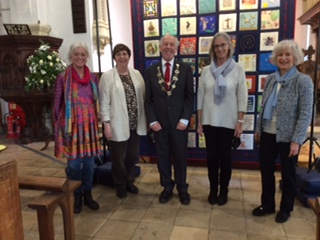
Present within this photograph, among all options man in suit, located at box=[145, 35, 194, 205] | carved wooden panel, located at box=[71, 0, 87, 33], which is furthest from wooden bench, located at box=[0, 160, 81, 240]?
carved wooden panel, located at box=[71, 0, 87, 33]

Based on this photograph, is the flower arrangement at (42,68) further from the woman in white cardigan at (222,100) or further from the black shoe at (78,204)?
the woman in white cardigan at (222,100)

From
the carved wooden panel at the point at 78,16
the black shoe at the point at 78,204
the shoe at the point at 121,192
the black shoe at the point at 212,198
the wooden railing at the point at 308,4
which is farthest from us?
the wooden railing at the point at 308,4

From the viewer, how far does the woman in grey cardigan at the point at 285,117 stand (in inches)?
71.4

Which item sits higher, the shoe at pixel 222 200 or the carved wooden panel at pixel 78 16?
the carved wooden panel at pixel 78 16

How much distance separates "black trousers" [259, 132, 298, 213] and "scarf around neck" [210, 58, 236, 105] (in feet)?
1.38

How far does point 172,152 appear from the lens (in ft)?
7.78

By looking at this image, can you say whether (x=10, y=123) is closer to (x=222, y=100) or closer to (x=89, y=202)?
(x=89, y=202)

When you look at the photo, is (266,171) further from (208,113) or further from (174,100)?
(174,100)

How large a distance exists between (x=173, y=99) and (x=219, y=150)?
55cm

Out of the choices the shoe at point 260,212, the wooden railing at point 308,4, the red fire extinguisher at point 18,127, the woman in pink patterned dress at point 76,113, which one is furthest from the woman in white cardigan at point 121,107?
the wooden railing at point 308,4

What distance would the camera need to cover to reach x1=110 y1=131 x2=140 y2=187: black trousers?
2.40 meters

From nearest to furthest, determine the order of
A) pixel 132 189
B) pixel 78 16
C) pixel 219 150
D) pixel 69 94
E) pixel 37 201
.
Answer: pixel 37 201 < pixel 69 94 < pixel 219 150 < pixel 132 189 < pixel 78 16

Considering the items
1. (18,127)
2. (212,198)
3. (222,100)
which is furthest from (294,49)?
(18,127)

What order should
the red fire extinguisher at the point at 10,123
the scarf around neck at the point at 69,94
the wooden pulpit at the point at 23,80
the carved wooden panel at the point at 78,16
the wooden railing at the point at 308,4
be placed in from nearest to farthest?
1. the scarf around neck at the point at 69,94
2. the wooden pulpit at the point at 23,80
3. the carved wooden panel at the point at 78,16
4. the red fire extinguisher at the point at 10,123
5. the wooden railing at the point at 308,4
